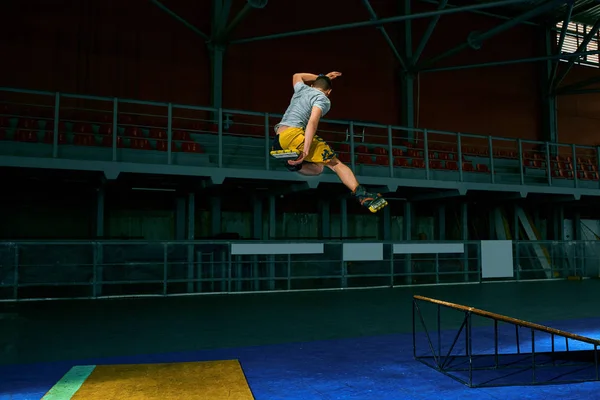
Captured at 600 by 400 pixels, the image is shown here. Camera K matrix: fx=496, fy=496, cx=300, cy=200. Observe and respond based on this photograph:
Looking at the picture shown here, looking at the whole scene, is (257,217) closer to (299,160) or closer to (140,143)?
(140,143)

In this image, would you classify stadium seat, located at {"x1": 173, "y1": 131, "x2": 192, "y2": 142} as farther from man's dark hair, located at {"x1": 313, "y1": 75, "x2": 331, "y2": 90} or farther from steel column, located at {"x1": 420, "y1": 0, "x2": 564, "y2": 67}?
steel column, located at {"x1": 420, "y1": 0, "x2": 564, "y2": 67}

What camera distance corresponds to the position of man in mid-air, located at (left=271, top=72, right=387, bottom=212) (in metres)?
4.58

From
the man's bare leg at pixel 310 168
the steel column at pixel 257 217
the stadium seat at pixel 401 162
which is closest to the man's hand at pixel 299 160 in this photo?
the man's bare leg at pixel 310 168

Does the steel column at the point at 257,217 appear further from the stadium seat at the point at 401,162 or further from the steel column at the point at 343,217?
the stadium seat at the point at 401,162

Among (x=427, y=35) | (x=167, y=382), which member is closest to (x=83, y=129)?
(x=167, y=382)

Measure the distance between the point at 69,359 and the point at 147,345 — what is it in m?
1.08

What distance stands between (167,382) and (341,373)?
1.81 m

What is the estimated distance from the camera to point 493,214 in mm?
20266

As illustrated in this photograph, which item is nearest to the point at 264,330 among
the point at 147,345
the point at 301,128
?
the point at 147,345

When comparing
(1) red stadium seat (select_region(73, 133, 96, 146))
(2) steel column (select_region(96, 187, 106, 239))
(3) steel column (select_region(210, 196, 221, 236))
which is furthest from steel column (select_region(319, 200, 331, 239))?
(1) red stadium seat (select_region(73, 133, 96, 146))

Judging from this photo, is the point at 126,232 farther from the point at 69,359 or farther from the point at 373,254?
the point at 69,359

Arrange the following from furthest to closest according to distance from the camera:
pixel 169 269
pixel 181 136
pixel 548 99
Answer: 1. pixel 548 99
2. pixel 181 136
3. pixel 169 269

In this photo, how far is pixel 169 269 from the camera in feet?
43.1

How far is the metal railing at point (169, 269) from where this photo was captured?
11266 mm
